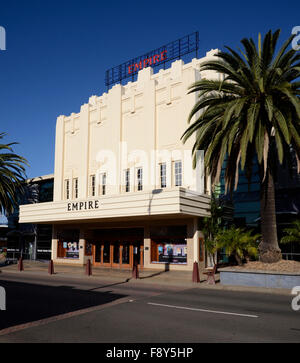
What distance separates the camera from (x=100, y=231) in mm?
32938

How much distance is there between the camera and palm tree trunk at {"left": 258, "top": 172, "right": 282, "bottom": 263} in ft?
63.5

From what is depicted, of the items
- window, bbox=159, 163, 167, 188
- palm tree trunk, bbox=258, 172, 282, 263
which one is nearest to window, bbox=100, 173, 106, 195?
window, bbox=159, 163, 167, 188

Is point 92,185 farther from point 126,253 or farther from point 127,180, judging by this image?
point 126,253

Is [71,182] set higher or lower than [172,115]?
lower

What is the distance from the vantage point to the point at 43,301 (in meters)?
13.9

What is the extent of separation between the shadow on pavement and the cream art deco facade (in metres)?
9.14

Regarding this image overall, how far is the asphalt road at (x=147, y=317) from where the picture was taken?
8484mm

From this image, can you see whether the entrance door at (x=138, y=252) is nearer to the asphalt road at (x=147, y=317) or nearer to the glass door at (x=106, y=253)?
the glass door at (x=106, y=253)

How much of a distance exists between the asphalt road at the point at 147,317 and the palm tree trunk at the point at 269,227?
3.58m

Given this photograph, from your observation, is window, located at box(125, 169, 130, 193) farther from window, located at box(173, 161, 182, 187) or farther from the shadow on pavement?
the shadow on pavement
